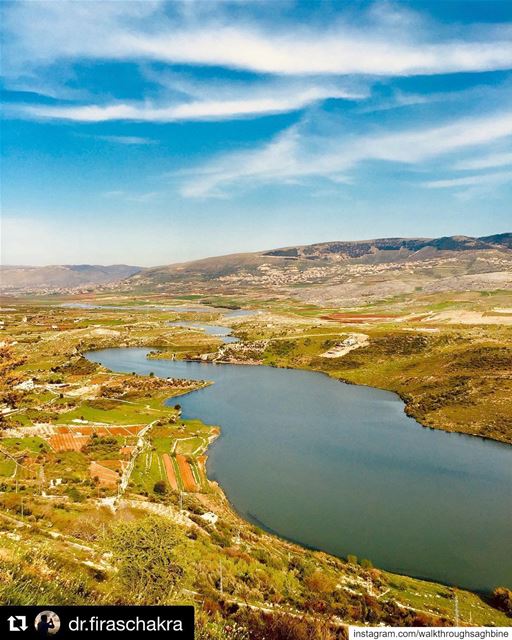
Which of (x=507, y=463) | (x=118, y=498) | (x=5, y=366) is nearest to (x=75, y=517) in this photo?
(x=118, y=498)

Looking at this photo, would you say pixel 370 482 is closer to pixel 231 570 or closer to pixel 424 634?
pixel 231 570

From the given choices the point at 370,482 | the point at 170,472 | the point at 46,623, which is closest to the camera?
the point at 46,623

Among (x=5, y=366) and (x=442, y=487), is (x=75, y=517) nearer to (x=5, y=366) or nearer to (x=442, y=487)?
(x=5, y=366)

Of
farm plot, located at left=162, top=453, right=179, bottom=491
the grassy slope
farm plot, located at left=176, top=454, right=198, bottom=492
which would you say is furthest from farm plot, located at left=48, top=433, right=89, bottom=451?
farm plot, located at left=176, top=454, right=198, bottom=492

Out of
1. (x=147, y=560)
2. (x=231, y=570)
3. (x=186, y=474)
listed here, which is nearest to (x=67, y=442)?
(x=186, y=474)

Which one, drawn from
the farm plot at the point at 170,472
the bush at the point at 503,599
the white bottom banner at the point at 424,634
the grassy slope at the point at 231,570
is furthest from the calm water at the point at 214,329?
the white bottom banner at the point at 424,634

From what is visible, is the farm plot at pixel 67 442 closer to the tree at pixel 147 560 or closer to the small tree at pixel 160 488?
the small tree at pixel 160 488
